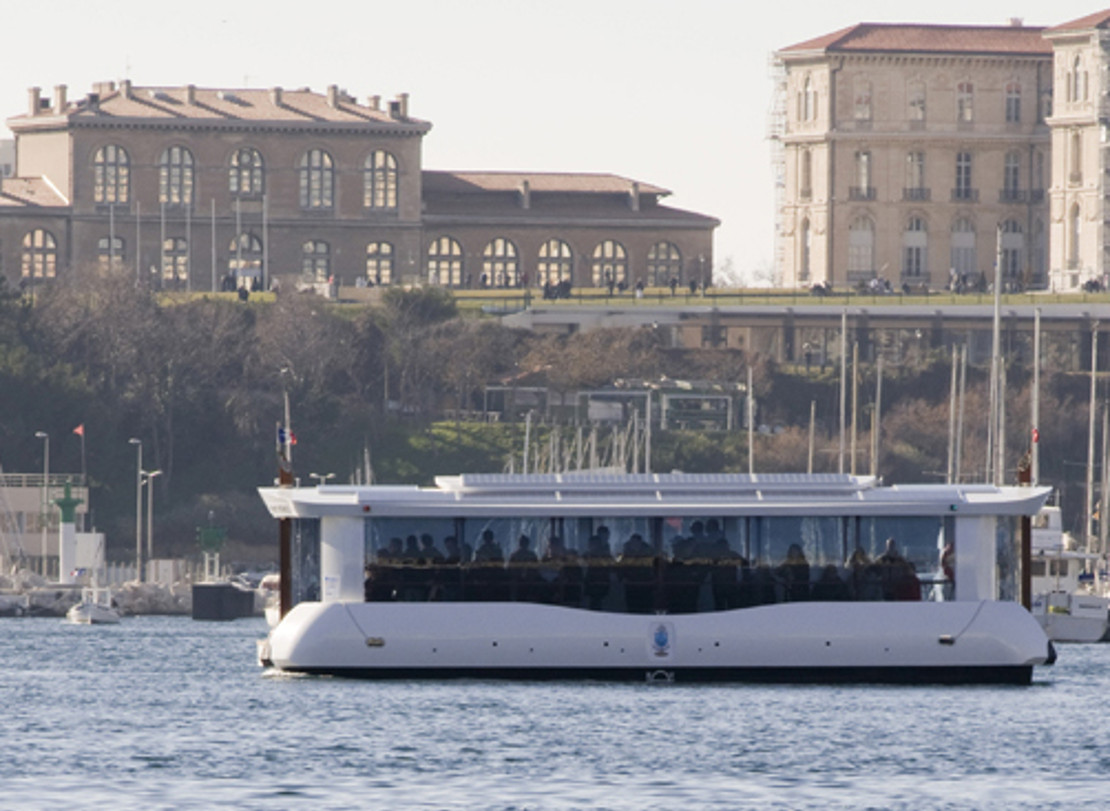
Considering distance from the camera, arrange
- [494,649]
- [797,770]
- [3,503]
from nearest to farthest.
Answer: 1. [797,770]
2. [494,649]
3. [3,503]

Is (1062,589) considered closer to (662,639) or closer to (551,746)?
(662,639)

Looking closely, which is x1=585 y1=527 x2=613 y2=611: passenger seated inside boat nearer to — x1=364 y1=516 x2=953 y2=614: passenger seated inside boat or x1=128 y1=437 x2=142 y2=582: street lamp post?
x1=364 y1=516 x2=953 y2=614: passenger seated inside boat

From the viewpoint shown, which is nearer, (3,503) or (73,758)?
(73,758)

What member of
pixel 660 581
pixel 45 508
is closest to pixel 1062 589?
pixel 660 581

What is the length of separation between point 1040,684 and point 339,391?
104496mm

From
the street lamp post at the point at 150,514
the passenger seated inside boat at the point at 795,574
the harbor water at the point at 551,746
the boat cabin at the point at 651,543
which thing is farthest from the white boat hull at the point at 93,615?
the passenger seated inside boat at the point at 795,574

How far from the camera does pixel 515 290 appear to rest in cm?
Result: 19750

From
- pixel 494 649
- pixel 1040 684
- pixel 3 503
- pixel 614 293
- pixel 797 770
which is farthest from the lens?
pixel 614 293

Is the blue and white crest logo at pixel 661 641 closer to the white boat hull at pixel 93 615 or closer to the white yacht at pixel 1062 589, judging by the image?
the white yacht at pixel 1062 589

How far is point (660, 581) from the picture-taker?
66.9m

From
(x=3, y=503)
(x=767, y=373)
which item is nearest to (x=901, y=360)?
(x=767, y=373)

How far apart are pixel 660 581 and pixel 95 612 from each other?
A: 51.1m

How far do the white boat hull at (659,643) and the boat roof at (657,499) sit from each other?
177 cm

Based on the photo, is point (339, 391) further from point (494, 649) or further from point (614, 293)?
point (494, 649)
